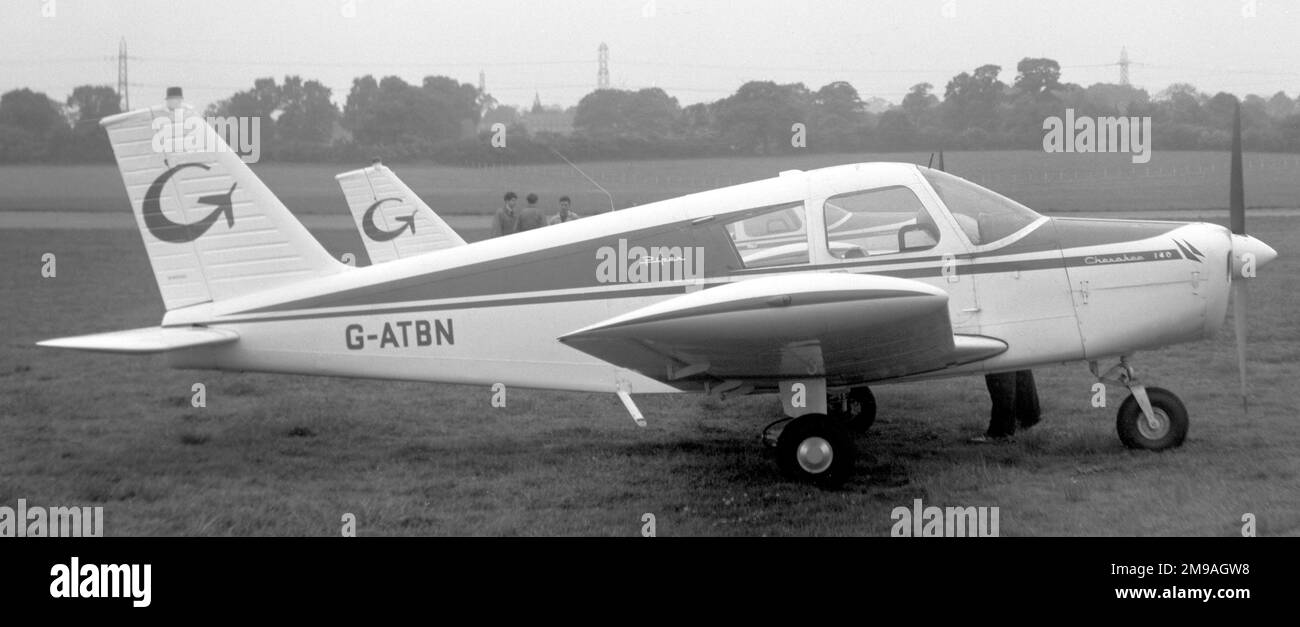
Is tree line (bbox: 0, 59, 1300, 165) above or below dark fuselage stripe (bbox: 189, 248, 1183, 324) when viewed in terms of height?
above

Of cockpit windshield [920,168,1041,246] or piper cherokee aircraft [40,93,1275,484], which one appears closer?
piper cherokee aircraft [40,93,1275,484]

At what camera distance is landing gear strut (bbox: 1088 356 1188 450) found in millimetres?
7477

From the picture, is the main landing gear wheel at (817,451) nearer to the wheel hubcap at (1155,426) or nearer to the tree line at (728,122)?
the wheel hubcap at (1155,426)

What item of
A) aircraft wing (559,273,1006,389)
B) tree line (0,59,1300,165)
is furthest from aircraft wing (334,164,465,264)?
tree line (0,59,1300,165)

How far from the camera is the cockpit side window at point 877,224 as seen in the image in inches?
284

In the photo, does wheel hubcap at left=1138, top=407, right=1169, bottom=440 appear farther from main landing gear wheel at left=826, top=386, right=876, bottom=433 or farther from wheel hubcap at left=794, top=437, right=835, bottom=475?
wheel hubcap at left=794, top=437, right=835, bottom=475

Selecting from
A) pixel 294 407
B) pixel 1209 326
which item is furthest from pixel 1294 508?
pixel 294 407

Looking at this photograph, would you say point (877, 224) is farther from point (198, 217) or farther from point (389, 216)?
point (389, 216)

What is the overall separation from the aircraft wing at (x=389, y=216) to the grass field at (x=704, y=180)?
8.09 m

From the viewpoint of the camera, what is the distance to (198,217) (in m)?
7.86

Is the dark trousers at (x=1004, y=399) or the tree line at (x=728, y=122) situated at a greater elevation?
the tree line at (x=728, y=122)

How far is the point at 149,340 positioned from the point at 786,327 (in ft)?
13.4

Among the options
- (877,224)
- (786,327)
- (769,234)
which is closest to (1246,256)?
(877,224)

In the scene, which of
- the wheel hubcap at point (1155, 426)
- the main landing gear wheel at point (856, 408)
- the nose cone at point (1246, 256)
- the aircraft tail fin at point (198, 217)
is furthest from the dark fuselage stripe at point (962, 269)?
the main landing gear wheel at point (856, 408)
